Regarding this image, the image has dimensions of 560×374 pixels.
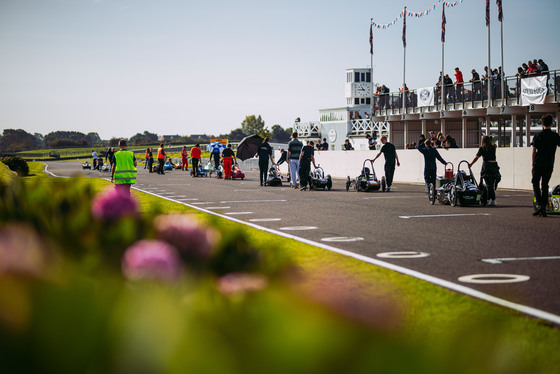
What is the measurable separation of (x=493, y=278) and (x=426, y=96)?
35.0 m

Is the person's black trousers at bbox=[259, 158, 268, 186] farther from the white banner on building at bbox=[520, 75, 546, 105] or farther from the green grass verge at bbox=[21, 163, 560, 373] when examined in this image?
the green grass verge at bbox=[21, 163, 560, 373]

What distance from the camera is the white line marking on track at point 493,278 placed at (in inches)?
269

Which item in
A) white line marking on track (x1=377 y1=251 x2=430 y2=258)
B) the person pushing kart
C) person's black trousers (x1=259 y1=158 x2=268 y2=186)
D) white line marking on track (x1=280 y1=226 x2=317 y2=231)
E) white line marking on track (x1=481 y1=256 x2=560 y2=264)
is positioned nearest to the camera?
white line marking on track (x1=481 y1=256 x2=560 y2=264)

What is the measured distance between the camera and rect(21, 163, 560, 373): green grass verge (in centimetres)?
117

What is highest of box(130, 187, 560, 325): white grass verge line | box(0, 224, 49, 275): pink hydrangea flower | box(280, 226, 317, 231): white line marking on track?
box(0, 224, 49, 275): pink hydrangea flower

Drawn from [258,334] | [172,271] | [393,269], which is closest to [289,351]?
[258,334]

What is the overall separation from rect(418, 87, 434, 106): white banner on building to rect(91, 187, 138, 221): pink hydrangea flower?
38.1m

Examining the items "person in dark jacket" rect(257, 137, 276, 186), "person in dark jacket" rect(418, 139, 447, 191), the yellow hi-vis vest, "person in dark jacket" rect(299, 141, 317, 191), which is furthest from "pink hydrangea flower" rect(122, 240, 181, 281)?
"person in dark jacket" rect(257, 137, 276, 186)

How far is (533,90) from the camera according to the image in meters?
30.5

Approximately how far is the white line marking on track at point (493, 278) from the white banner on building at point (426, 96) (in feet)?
112

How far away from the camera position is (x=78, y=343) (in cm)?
117

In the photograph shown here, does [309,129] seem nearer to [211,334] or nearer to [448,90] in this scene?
[448,90]

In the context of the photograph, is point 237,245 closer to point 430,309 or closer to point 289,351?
point 289,351

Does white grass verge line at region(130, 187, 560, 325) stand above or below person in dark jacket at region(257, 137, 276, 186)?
below
